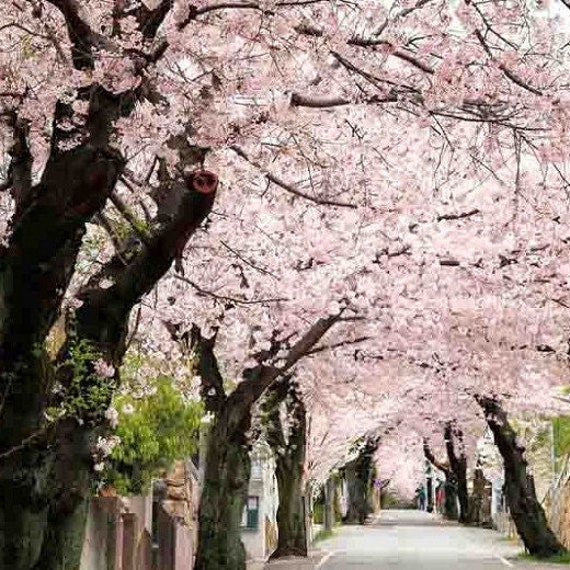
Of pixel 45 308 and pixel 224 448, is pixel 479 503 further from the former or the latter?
pixel 45 308

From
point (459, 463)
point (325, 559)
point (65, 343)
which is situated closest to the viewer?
point (65, 343)

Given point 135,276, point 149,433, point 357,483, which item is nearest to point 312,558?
point 149,433

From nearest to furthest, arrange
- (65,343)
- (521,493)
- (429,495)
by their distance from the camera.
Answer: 1. (65,343)
2. (521,493)
3. (429,495)

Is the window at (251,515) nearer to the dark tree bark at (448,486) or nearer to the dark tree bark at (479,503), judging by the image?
the dark tree bark at (479,503)

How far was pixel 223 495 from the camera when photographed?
1998 cm

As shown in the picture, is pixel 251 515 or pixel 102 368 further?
pixel 251 515

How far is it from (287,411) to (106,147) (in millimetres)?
24599

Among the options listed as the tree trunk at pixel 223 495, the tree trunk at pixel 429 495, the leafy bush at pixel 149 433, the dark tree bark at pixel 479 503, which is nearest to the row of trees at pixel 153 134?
the leafy bush at pixel 149 433

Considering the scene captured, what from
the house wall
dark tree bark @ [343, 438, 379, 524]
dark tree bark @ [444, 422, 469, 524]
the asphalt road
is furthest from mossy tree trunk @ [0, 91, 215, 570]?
dark tree bark @ [343, 438, 379, 524]

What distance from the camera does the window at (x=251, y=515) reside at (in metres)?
33.7

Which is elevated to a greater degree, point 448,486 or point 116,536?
point 448,486

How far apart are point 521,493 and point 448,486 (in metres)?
49.0

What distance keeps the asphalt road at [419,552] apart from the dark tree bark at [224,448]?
22.9 ft

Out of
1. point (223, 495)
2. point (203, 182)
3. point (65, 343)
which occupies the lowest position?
point (223, 495)
